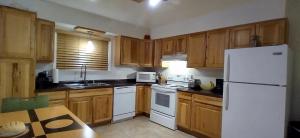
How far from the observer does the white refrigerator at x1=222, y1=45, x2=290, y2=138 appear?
192 cm

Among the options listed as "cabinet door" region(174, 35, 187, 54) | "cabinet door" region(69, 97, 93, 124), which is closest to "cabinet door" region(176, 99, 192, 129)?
"cabinet door" region(174, 35, 187, 54)

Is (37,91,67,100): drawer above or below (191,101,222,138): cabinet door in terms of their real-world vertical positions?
above

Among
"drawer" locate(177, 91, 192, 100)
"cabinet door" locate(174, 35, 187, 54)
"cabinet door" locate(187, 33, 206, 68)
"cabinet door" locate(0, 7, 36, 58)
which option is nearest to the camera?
"cabinet door" locate(0, 7, 36, 58)

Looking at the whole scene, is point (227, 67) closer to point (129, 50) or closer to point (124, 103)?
point (124, 103)

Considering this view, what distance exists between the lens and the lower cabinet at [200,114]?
8.82ft

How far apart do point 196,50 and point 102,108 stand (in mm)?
2314

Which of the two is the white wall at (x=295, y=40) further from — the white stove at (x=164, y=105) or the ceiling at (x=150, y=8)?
the white stove at (x=164, y=105)

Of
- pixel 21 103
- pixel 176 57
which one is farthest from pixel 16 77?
pixel 176 57

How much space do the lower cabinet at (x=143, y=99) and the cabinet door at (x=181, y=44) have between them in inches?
46.5

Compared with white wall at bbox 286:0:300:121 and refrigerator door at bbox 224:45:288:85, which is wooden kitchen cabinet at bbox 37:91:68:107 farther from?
white wall at bbox 286:0:300:121

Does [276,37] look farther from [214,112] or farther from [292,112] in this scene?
[214,112]

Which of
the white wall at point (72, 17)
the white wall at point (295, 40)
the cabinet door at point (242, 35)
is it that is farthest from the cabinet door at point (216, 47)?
the white wall at point (72, 17)

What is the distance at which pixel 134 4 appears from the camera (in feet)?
9.72

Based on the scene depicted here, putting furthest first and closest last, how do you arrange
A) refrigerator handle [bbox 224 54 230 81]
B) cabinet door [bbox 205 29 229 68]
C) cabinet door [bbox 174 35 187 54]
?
1. cabinet door [bbox 174 35 187 54]
2. cabinet door [bbox 205 29 229 68]
3. refrigerator handle [bbox 224 54 230 81]
